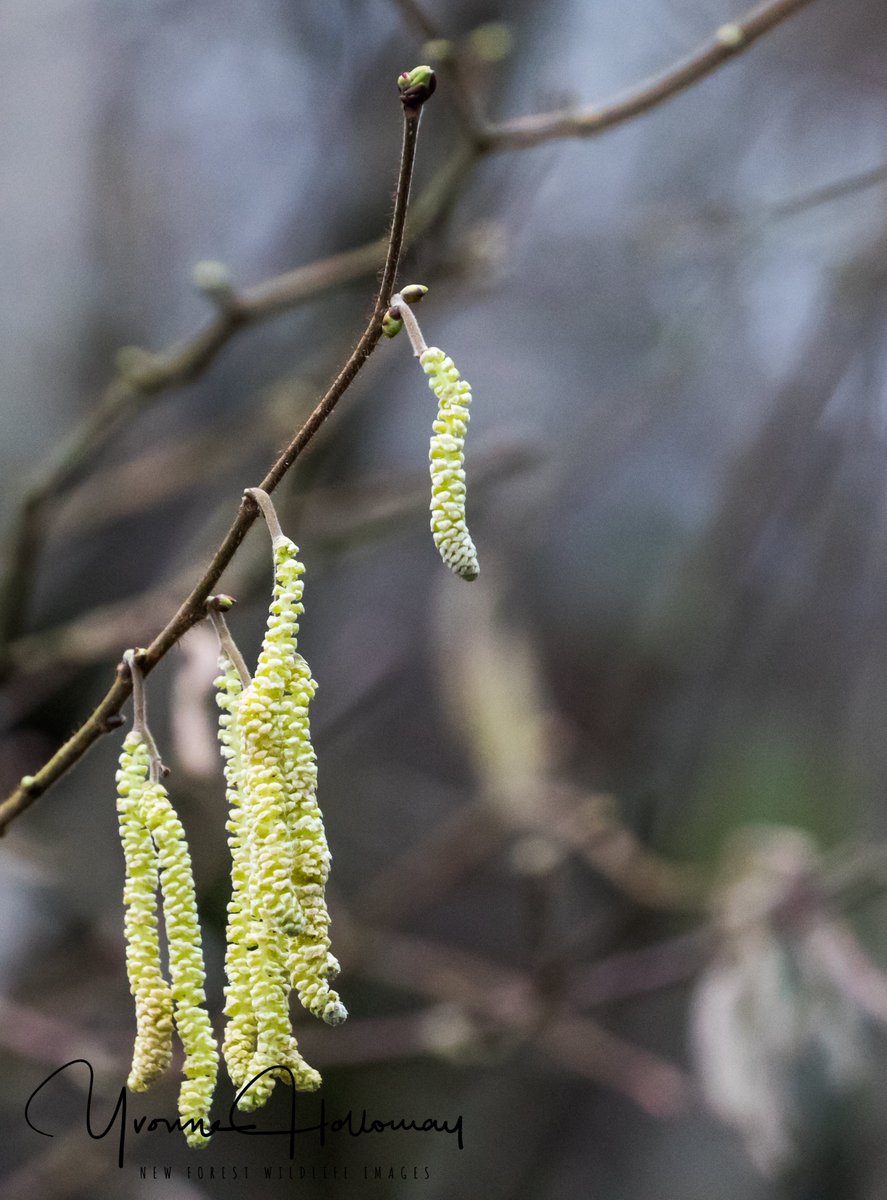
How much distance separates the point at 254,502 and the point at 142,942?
177mm

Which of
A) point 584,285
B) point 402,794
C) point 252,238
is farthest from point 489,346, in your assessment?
point 402,794

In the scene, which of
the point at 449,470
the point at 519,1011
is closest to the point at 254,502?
the point at 449,470

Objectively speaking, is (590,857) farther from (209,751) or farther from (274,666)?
(274,666)

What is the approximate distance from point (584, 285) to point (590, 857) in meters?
1.22

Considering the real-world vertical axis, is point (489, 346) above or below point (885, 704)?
above

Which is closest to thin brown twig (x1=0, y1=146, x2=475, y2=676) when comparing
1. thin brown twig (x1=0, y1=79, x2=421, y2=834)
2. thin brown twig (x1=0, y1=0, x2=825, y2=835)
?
thin brown twig (x1=0, y1=0, x2=825, y2=835)

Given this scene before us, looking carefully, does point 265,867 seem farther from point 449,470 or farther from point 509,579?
point 509,579

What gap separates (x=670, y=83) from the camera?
859mm

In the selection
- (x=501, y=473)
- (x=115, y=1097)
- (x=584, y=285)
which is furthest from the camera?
(x=584, y=285)

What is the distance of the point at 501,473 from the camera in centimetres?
131

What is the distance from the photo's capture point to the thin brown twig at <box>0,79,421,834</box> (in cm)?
41

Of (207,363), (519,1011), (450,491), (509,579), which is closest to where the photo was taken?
(450,491)

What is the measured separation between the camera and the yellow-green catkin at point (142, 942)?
0.45 meters

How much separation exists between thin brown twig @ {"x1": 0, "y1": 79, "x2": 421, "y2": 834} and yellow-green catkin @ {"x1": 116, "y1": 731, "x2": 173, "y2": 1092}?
26mm
